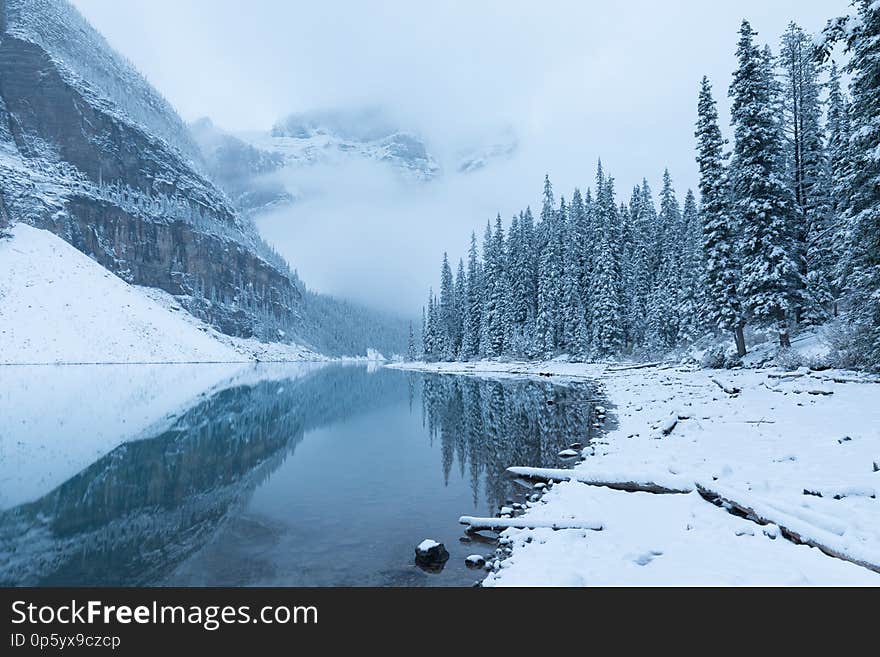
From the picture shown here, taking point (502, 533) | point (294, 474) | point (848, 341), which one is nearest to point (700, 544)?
point (502, 533)

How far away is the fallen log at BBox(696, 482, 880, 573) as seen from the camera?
5.67 m

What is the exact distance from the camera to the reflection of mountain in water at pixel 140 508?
27.2 feet

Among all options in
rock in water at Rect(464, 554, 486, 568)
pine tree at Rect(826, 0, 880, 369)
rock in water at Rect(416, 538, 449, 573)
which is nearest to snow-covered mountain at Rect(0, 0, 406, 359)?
rock in water at Rect(416, 538, 449, 573)

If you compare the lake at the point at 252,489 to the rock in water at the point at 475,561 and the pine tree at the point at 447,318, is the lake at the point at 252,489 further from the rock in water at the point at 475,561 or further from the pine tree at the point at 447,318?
the pine tree at the point at 447,318

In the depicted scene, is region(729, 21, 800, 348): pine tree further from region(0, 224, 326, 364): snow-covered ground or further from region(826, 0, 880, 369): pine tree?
region(0, 224, 326, 364): snow-covered ground

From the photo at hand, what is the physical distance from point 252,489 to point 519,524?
8336mm

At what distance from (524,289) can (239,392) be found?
4954cm

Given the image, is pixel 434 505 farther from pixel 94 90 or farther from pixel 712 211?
pixel 94 90

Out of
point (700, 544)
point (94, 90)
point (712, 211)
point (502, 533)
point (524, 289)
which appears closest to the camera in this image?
point (700, 544)

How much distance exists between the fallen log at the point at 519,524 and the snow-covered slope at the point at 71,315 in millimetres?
86319

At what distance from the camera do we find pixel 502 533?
8867 mm

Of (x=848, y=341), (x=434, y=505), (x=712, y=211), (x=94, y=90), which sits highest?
(x=94, y=90)

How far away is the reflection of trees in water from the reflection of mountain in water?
6.69 meters

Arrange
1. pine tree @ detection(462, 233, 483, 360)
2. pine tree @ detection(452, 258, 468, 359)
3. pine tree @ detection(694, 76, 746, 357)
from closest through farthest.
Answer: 1. pine tree @ detection(694, 76, 746, 357)
2. pine tree @ detection(462, 233, 483, 360)
3. pine tree @ detection(452, 258, 468, 359)
